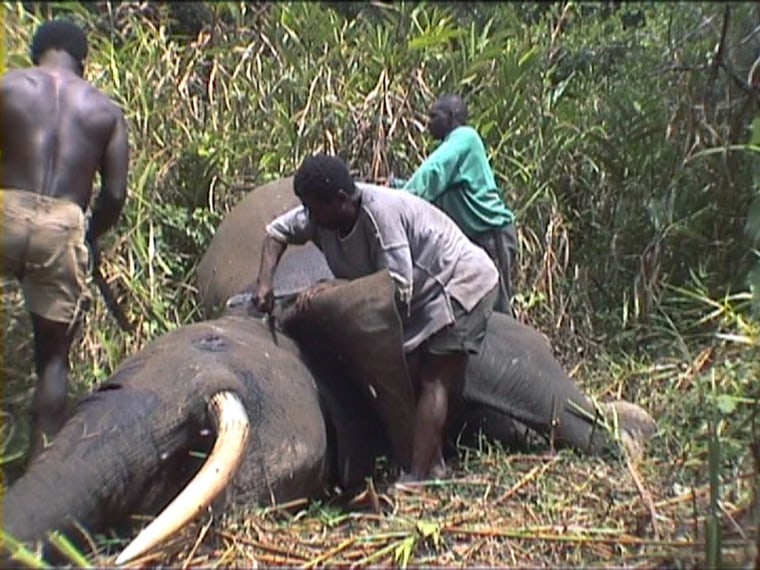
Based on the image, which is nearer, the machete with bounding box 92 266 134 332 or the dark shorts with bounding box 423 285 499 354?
the dark shorts with bounding box 423 285 499 354

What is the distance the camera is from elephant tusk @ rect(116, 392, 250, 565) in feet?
13.5

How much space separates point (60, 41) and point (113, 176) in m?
0.55

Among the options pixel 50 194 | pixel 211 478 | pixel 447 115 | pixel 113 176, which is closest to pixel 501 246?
pixel 447 115

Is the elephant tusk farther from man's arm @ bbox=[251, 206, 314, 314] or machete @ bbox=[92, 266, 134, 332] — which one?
machete @ bbox=[92, 266, 134, 332]

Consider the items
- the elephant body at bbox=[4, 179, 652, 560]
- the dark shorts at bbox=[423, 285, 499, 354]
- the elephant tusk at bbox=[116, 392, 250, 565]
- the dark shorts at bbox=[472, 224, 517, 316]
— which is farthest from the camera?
the dark shorts at bbox=[472, 224, 517, 316]

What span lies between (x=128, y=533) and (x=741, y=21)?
3.64 meters

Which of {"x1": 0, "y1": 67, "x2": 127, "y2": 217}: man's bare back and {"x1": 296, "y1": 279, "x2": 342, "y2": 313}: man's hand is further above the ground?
{"x1": 0, "y1": 67, "x2": 127, "y2": 217}: man's bare back

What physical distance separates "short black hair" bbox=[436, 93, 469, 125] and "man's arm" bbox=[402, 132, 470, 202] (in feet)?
0.97

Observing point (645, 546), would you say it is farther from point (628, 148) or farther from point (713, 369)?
point (628, 148)

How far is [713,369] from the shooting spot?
608cm

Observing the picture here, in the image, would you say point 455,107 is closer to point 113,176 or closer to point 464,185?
point 464,185

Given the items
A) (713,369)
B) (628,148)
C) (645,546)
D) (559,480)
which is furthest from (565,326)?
(645,546)

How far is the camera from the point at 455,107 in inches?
296

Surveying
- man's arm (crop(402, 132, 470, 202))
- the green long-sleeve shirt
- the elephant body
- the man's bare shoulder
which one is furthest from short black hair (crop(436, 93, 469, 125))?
the man's bare shoulder
